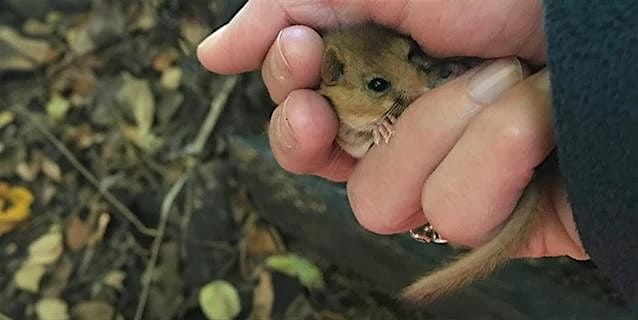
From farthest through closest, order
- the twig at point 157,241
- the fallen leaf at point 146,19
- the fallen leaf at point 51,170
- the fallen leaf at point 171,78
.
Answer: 1. the fallen leaf at point 146,19
2. the fallen leaf at point 171,78
3. the fallen leaf at point 51,170
4. the twig at point 157,241

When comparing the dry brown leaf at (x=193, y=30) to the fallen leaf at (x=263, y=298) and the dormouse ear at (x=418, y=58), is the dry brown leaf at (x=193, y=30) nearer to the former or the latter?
the fallen leaf at (x=263, y=298)

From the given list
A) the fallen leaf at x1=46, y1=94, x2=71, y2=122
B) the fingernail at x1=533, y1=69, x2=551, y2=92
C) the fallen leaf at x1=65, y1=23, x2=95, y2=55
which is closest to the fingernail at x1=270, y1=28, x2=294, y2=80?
the fingernail at x1=533, y1=69, x2=551, y2=92

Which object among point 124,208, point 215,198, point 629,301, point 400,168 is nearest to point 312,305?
point 215,198

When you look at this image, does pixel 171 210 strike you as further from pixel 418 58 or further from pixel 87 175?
pixel 418 58

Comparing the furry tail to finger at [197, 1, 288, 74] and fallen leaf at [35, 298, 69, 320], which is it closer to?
finger at [197, 1, 288, 74]

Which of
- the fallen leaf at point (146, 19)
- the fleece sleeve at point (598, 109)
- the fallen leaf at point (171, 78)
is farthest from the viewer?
the fallen leaf at point (146, 19)

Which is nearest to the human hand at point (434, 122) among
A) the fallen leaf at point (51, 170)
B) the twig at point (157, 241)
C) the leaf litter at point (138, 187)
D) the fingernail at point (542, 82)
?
the fingernail at point (542, 82)

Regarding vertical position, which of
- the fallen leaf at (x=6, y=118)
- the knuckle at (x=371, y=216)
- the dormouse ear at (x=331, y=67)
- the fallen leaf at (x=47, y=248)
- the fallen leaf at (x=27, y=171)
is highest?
the dormouse ear at (x=331, y=67)
